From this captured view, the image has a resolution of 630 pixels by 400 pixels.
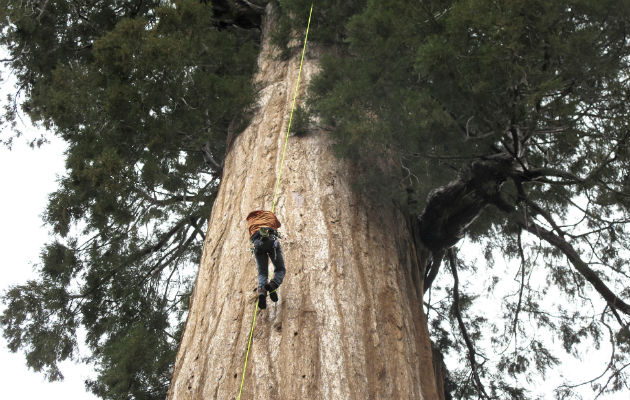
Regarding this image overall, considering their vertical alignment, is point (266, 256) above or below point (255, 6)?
below

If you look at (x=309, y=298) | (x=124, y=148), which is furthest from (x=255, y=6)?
(x=309, y=298)

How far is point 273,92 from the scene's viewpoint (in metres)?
Result: 5.48

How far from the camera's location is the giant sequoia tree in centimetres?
331

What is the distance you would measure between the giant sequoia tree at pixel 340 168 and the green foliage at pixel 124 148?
0.08 feet

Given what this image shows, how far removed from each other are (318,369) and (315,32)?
378 centimetres

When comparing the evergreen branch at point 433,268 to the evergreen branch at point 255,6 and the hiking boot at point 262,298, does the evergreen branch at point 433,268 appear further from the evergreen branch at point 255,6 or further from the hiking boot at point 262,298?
the evergreen branch at point 255,6

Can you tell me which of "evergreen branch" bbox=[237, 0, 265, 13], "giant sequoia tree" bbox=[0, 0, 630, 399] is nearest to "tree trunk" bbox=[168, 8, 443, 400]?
"giant sequoia tree" bbox=[0, 0, 630, 399]

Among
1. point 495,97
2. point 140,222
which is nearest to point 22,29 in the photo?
point 140,222

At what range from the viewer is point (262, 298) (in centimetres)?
314

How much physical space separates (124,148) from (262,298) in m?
2.91

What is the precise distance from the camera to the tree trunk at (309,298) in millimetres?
2961

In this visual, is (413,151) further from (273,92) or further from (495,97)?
(273,92)

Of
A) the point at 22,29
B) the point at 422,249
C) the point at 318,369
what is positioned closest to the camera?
the point at 318,369

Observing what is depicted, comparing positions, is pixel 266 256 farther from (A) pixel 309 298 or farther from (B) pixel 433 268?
(B) pixel 433 268
